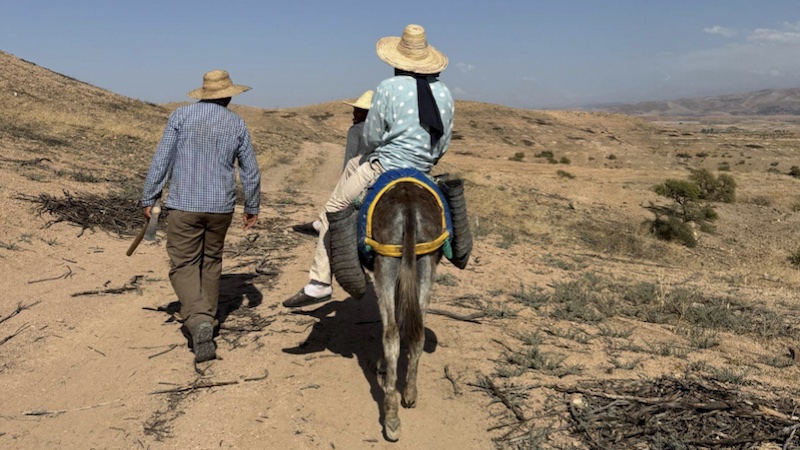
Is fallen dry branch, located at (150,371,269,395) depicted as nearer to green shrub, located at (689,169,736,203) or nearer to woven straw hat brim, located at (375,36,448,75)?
woven straw hat brim, located at (375,36,448,75)

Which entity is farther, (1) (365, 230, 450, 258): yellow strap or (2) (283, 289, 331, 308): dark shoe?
(2) (283, 289, 331, 308): dark shoe

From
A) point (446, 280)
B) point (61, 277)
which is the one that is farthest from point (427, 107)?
point (61, 277)

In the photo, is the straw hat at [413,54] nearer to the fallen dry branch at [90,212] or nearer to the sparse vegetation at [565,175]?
the fallen dry branch at [90,212]

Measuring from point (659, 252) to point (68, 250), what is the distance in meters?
13.9

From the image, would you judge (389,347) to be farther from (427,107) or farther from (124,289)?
(124,289)

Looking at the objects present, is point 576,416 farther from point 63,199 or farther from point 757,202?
point 757,202

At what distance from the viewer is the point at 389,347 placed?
382cm

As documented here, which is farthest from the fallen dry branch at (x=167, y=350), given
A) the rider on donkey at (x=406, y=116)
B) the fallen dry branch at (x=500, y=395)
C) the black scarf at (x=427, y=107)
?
the black scarf at (x=427, y=107)

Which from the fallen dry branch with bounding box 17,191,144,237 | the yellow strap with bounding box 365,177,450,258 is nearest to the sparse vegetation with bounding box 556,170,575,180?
the fallen dry branch with bounding box 17,191,144,237

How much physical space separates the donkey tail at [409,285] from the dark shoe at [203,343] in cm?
197

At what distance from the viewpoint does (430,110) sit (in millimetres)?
4035

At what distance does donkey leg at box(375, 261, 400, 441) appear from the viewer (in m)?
3.77

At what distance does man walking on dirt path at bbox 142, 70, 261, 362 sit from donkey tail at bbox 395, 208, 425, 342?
195 centimetres

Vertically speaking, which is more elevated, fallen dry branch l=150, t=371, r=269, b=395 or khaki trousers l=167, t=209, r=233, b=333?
khaki trousers l=167, t=209, r=233, b=333
